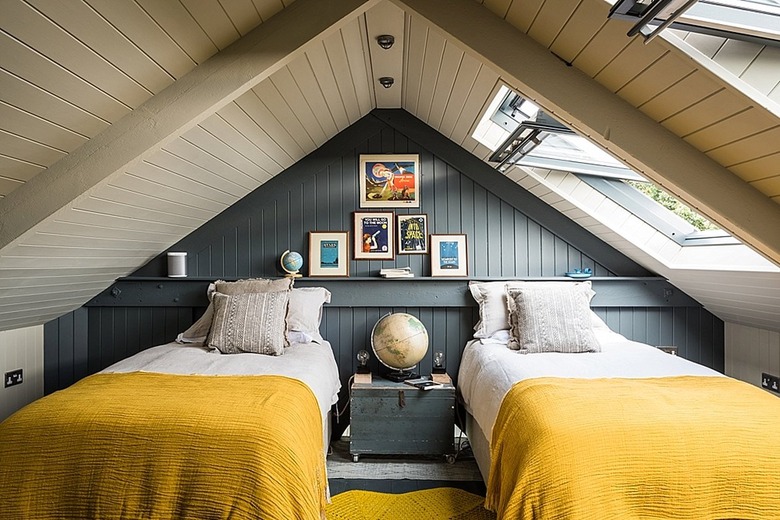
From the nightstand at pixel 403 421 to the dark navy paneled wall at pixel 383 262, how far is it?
66 centimetres

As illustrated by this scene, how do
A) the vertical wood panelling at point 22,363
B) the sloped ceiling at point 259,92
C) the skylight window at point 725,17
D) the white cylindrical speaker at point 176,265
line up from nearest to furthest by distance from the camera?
the skylight window at point 725,17, the sloped ceiling at point 259,92, the vertical wood panelling at point 22,363, the white cylindrical speaker at point 176,265

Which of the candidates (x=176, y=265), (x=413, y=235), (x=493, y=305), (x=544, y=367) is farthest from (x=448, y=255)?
(x=176, y=265)

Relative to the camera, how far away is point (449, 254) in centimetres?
426

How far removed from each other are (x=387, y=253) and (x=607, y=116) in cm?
222

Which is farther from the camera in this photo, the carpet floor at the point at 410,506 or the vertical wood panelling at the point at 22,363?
the vertical wood panelling at the point at 22,363

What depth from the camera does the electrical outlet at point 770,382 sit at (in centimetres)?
352

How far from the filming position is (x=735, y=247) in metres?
3.14

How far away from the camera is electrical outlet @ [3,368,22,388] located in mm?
3647

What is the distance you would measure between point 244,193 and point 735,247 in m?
2.97

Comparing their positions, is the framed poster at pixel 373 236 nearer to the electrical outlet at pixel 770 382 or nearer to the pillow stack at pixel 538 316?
the pillow stack at pixel 538 316

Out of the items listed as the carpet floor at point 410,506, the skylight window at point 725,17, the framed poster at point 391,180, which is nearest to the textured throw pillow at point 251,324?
the carpet floor at point 410,506

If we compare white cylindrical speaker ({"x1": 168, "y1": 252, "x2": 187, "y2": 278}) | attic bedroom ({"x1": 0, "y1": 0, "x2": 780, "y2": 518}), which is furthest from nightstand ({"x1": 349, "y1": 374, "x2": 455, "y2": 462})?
white cylindrical speaker ({"x1": 168, "y1": 252, "x2": 187, "y2": 278})

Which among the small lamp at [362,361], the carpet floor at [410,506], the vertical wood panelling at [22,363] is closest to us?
the carpet floor at [410,506]

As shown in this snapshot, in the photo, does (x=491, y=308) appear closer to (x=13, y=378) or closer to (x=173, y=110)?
(x=173, y=110)
